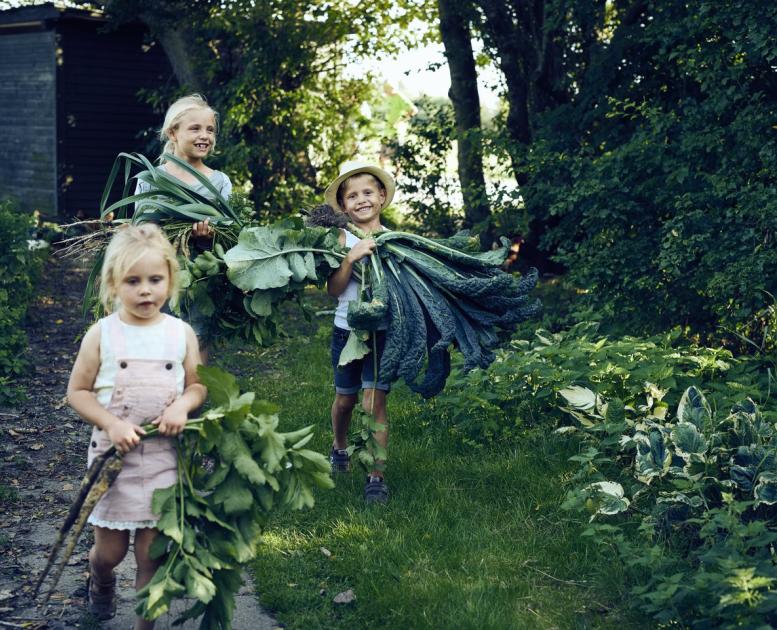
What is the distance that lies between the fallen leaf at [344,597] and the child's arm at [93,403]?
1.14 meters

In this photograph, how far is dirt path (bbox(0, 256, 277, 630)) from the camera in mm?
3664

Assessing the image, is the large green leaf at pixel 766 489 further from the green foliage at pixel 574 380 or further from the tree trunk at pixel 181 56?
the tree trunk at pixel 181 56

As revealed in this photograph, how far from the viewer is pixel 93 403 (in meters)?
3.17

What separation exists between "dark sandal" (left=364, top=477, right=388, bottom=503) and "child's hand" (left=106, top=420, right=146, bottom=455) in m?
1.75

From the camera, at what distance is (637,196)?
7.12m

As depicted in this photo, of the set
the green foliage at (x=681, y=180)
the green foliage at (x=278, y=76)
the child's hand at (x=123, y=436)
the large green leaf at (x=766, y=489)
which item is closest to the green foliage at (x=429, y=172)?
the green foliage at (x=278, y=76)

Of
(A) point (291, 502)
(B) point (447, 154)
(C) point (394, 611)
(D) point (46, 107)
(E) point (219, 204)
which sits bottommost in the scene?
(C) point (394, 611)

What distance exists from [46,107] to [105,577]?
13294 mm

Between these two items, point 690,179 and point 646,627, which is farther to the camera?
point 690,179

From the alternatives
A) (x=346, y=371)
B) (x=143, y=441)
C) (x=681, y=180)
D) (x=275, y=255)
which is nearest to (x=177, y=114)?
(x=275, y=255)

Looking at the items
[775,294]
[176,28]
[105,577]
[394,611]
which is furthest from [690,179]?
[176,28]

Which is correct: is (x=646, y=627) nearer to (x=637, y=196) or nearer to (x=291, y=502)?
Result: (x=291, y=502)

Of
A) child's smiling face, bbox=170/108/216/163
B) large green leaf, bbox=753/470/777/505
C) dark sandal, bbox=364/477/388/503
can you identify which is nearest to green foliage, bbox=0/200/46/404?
child's smiling face, bbox=170/108/216/163

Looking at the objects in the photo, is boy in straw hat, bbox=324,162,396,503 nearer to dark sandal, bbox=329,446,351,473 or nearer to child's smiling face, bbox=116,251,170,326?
dark sandal, bbox=329,446,351,473
